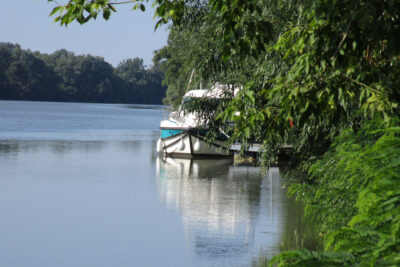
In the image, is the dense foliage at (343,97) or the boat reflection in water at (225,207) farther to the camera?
the boat reflection in water at (225,207)

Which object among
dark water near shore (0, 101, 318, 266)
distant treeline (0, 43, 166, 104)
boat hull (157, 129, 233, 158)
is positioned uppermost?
distant treeline (0, 43, 166, 104)

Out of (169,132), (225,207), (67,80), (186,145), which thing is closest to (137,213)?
(225,207)

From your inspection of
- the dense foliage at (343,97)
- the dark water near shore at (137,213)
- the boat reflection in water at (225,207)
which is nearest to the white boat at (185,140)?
the dark water near shore at (137,213)

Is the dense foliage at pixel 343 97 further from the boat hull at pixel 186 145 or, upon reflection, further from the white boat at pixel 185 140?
the boat hull at pixel 186 145

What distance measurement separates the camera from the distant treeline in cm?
14500

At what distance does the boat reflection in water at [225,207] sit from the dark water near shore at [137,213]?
2 cm

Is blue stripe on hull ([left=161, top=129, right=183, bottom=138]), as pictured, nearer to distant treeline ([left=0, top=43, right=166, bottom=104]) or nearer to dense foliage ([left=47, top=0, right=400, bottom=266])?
dense foliage ([left=47, top=0, right=400, bottom=266])

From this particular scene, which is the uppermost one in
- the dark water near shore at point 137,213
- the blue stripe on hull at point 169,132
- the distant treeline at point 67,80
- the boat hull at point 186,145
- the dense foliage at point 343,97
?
the distant treeline at point 67,80

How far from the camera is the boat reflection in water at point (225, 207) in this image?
10.9 m

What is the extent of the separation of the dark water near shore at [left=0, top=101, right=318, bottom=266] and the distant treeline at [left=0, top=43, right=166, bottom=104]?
12272 cm

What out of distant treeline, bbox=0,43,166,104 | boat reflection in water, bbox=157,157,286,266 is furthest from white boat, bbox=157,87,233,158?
distant treeline, bbox=0,43,166,104

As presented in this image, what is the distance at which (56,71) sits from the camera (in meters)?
166

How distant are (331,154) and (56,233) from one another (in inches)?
207

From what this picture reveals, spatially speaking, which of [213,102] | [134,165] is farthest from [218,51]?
[134,165]
